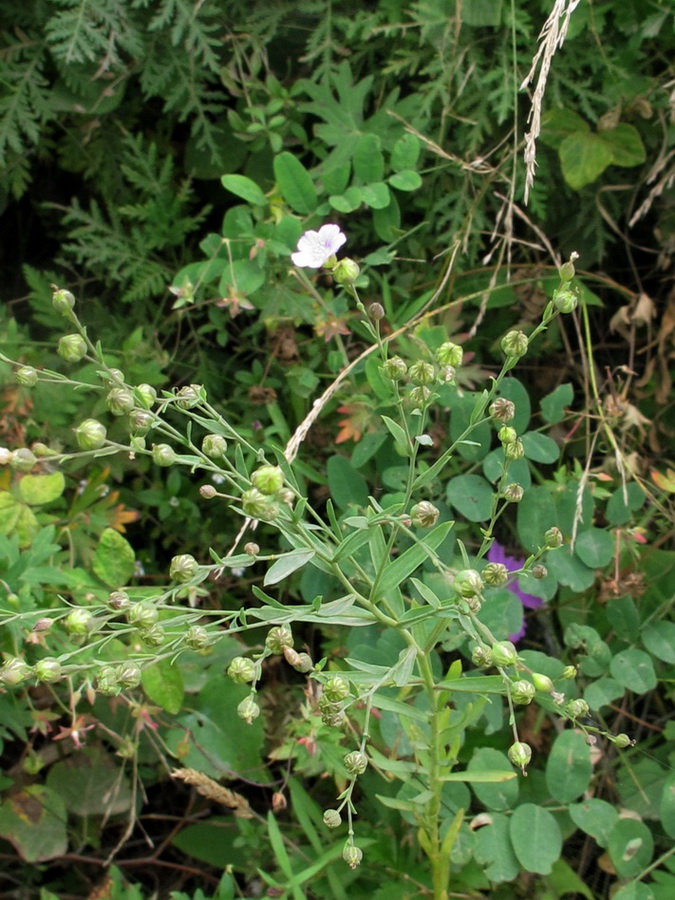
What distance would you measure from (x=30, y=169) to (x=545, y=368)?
1316mm

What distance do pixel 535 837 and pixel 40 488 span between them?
40.7 inches

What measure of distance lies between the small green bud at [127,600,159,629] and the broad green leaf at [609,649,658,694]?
2.65 ft

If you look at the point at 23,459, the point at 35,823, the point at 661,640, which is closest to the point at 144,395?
the point at 23,459

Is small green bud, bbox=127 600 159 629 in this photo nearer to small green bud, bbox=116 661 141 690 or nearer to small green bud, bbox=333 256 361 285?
small green bud, bbox=116 661 141 690

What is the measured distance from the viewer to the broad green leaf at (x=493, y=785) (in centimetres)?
132

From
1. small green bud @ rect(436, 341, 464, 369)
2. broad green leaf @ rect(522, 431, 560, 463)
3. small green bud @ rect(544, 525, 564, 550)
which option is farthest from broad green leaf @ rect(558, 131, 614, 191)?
small green bud @ rect(544, 525, 564, 550)

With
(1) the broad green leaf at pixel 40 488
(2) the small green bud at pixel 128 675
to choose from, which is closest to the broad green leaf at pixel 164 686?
(1) the broad green leaf at pixel 40 488

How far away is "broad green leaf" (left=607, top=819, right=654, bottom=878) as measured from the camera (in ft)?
4.33

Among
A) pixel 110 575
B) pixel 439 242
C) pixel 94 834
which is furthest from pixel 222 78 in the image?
pixel 94 834

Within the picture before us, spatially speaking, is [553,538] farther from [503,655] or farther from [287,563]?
[287,563]

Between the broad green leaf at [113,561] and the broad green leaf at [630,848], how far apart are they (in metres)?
0.92

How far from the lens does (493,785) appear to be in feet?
4.44

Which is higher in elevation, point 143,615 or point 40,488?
point 143,615

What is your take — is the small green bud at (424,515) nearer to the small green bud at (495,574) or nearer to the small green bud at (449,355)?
the small green bud at (495,574)
